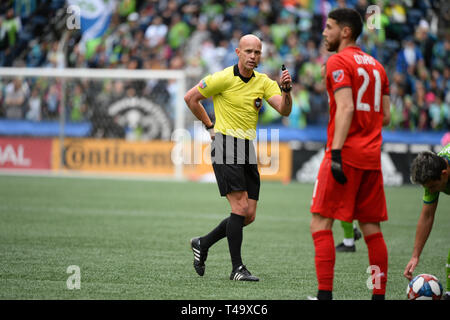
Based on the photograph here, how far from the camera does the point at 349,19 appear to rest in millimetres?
5121

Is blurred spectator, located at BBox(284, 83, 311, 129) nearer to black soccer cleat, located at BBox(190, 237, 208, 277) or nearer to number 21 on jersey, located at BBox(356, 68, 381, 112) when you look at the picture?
black soccer cleat, located at BBox(190, 237, 208, 277)

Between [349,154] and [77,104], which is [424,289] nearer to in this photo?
[349,154]

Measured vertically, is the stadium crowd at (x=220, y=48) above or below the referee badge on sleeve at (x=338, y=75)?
above

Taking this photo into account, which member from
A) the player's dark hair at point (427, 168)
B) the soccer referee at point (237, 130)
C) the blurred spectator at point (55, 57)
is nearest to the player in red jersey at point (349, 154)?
the player's dark hair at point (427, 168)

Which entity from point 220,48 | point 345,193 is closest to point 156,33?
point 220,48

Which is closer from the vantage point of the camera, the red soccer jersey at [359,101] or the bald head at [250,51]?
the red soccer jersey at [359,101]

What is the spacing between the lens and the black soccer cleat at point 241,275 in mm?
6480

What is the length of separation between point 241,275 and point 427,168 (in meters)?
2.04

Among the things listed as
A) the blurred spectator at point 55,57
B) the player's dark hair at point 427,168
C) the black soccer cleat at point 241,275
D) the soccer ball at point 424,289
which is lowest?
the black soccer cleat at point 241,275

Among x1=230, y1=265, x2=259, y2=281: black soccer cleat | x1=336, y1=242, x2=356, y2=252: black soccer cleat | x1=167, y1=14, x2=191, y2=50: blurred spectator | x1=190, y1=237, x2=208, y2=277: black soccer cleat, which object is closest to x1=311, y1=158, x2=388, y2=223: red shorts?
x1=230, y1=265, x2=259, y2=281: black soccer cleat

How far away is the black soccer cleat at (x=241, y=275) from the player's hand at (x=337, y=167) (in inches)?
71.9

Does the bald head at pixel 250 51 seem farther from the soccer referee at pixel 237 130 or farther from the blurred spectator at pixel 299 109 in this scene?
the blurred spectator at pixel 299 109

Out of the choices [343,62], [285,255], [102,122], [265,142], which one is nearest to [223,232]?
[285,255]

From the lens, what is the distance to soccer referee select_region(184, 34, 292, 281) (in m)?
6.74
